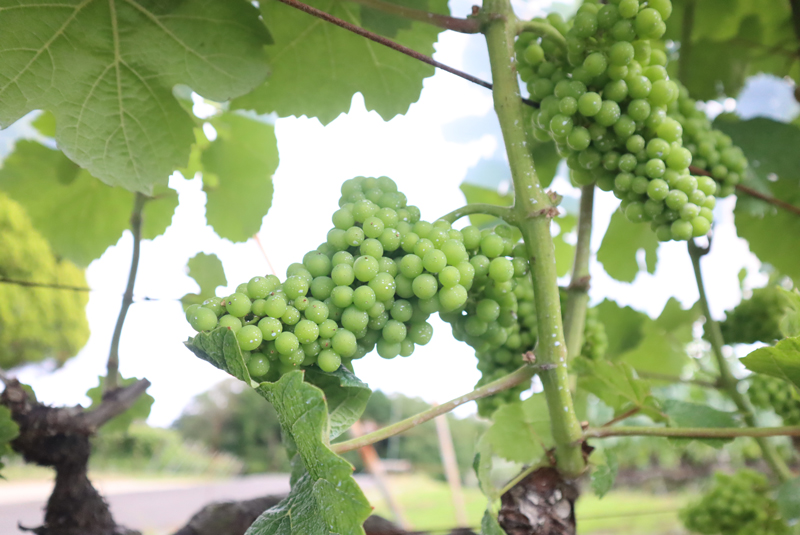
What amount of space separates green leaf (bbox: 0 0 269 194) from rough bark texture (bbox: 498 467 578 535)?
1.53 ft

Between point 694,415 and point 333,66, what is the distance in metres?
0.57

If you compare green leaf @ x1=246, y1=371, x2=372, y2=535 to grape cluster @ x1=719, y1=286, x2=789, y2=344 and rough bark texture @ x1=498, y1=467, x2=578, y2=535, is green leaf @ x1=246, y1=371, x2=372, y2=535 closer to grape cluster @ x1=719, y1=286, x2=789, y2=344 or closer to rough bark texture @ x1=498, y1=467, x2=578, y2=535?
rough bark texture @ x1=498, y1=467, x2=578, y2=535

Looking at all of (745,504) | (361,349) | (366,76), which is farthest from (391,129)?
(745,504)

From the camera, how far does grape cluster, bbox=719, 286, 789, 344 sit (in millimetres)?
800

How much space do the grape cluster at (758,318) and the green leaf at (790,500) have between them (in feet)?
0.71

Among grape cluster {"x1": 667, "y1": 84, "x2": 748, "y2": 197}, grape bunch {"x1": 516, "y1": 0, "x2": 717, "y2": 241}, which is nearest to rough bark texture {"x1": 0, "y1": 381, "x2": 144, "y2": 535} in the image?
grape bunch {"x1": 516, "y1": 0, "x2": 717, "y2": 241}

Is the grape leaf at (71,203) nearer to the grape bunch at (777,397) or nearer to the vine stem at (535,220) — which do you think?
the vine stem at (535,220)

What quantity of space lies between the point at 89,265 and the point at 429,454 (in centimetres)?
1199

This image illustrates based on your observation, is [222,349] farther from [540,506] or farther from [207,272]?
[207,272]

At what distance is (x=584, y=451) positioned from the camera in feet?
1.60

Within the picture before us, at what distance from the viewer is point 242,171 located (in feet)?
3.04

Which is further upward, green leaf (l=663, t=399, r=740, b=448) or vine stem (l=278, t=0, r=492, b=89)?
vine stem (l=278, t=0, r=492, b=89)

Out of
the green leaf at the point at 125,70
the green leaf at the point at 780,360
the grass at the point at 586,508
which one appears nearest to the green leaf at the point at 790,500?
the green leaf at the point at 780,360

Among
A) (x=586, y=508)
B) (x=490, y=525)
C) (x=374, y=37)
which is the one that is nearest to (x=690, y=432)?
(x=490, y=525)
